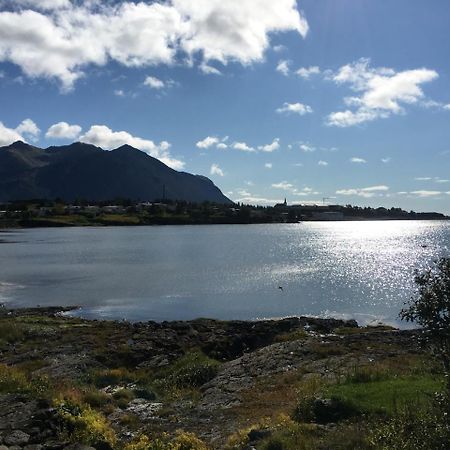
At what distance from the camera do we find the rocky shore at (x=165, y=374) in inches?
601

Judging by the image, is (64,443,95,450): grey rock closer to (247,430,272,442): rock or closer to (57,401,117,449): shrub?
(57,401,117,449): shrub

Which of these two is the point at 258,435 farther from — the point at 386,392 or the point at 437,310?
the point at 437,310

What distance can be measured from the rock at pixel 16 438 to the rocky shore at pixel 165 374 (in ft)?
0.09

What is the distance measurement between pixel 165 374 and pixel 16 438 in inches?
553

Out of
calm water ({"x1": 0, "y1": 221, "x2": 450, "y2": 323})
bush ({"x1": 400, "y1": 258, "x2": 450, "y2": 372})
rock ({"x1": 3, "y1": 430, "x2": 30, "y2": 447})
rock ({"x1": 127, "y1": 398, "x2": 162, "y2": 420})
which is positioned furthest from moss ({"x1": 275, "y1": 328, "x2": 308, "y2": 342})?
bush ({"x1": 400, "y1": 258, "x2": 450, "y2": 372})

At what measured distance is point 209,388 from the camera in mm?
22953

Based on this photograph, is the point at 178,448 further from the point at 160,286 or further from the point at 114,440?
the point at 160,286

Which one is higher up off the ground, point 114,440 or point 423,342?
point 423,342

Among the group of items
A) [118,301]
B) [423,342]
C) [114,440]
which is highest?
[423,342]

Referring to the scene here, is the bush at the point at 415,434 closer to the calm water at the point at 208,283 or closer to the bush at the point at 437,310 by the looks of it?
the bush at the point at 437,310

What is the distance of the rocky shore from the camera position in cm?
1527

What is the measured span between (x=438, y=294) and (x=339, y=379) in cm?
1107

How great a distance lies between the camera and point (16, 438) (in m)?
13.7

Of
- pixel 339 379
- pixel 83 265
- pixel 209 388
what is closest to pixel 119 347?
pixel 209 388
